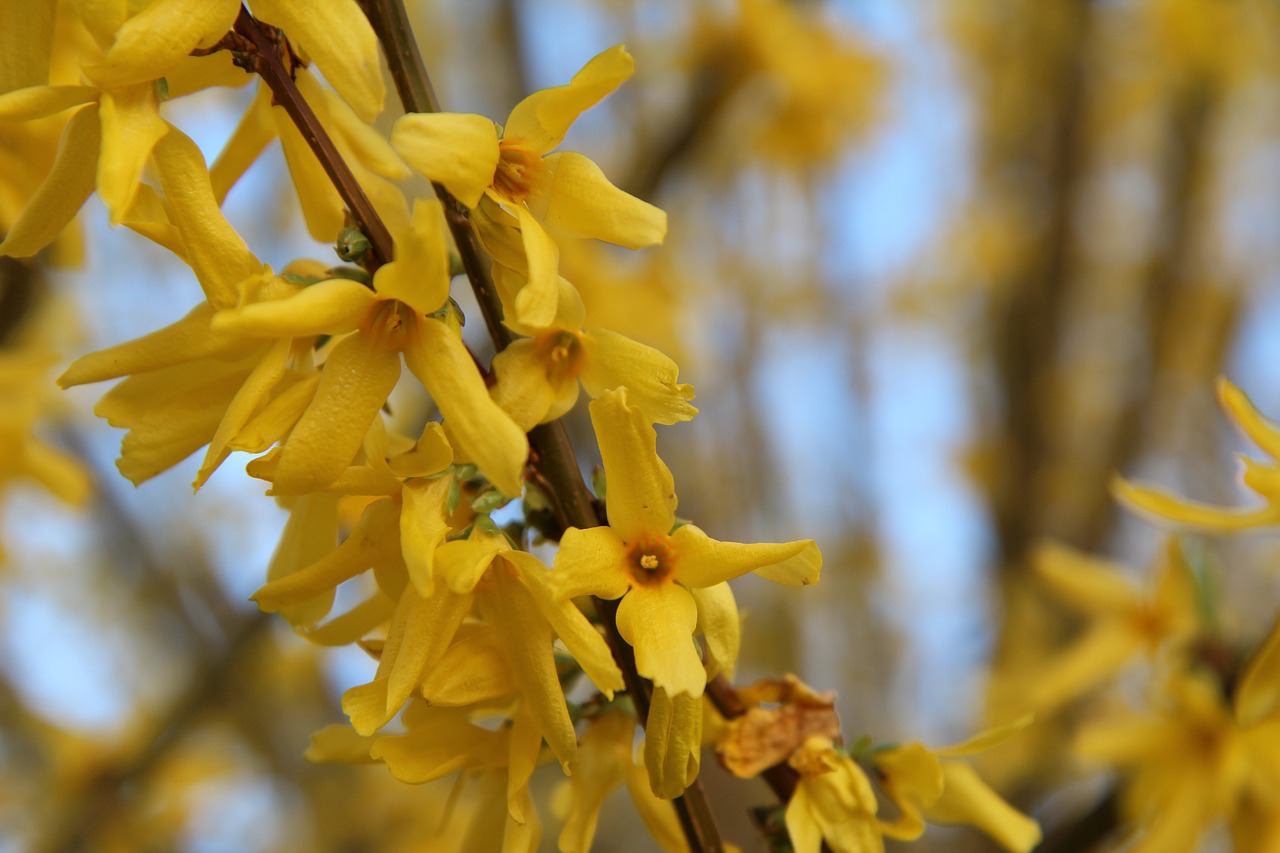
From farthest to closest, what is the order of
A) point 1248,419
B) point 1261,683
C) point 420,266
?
1. point 1261,683
2. point 1248,419
3. point 420,266

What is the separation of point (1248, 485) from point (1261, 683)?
0.24 meters

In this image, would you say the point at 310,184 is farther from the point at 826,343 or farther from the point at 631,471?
the point at 826,343

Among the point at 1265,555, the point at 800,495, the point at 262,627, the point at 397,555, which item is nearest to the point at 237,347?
the point at 397,555

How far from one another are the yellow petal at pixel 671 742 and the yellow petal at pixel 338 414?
0.79ft

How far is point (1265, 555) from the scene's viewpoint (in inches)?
172

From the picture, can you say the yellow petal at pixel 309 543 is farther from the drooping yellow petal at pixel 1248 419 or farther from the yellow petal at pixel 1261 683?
the yellow petal at pixel 1261 683

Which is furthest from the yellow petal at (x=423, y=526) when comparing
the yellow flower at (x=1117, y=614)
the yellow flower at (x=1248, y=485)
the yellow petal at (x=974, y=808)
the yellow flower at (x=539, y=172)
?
the yellow flower at (x=1117, y=614)

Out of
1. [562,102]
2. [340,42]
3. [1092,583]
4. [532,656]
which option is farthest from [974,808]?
[1092,583]

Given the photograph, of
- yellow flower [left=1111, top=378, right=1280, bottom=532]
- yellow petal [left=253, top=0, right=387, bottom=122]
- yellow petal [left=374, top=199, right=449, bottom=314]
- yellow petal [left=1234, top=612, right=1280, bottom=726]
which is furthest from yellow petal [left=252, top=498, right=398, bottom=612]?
yellow petal [left=1234, top=612, right=1280, bottom=726]

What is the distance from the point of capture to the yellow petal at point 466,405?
0.60m

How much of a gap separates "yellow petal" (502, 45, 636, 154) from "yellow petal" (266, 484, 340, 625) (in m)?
0.30

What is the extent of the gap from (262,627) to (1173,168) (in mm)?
3219

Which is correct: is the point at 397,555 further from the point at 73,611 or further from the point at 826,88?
the point at 73,611

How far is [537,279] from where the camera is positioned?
61cm
